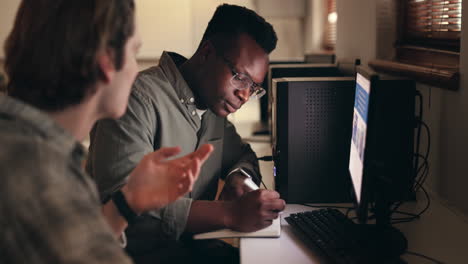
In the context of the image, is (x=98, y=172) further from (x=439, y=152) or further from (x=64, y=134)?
(x=439, y=152)

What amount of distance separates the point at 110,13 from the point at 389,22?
167 cm

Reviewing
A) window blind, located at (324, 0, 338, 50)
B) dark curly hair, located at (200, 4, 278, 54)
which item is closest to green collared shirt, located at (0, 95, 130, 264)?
dark curly hair, located at (200, 4, 278, 54)

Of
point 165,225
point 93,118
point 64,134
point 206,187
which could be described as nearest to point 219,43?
point 206,187

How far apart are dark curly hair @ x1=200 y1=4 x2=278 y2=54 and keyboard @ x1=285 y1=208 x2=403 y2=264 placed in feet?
1.91

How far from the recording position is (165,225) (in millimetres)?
1223

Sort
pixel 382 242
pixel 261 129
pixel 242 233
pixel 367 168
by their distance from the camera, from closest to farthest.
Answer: pixel 367 168 < pixel 382 242 < pixel 242 233 < pixel 261 129

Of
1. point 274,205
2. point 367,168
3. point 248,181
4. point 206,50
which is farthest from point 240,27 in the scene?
point 367,168

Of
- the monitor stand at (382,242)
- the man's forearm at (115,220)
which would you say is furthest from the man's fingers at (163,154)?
the monitor stand at (382,242)

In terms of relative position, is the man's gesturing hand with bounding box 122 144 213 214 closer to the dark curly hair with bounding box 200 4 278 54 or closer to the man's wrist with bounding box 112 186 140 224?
the man's wrist with bounding box 112 186 140 224

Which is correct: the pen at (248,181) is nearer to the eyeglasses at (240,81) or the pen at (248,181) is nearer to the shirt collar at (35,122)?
the eyeglasses at (240,81)

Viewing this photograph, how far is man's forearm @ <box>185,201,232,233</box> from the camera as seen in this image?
3.93 feet

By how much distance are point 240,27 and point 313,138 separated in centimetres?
44

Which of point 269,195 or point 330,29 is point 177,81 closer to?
point 269,195

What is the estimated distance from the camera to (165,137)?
142 cm
